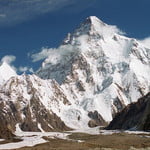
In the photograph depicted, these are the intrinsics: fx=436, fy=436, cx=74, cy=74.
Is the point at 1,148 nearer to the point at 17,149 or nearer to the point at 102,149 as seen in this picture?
the point at 17,149

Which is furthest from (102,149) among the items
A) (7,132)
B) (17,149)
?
(7,132)

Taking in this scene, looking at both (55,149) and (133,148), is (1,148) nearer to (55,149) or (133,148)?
(55,149)

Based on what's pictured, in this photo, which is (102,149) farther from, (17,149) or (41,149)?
(17,149)

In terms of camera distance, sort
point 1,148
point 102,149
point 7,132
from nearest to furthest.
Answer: point 102,149, point 1,148, point 7,132

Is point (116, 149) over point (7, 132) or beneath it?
beneath

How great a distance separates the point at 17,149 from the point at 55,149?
29.0ft

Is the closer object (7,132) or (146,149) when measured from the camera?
(146,149)

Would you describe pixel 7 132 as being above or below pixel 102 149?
above

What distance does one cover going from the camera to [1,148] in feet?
321

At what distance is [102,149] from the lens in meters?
89.9

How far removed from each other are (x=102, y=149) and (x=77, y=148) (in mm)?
6483

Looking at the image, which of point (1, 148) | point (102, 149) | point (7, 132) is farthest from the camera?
point (7, 132)

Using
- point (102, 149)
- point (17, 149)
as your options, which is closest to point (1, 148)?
point (17, 149)

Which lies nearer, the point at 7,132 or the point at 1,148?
the point at 1,148
